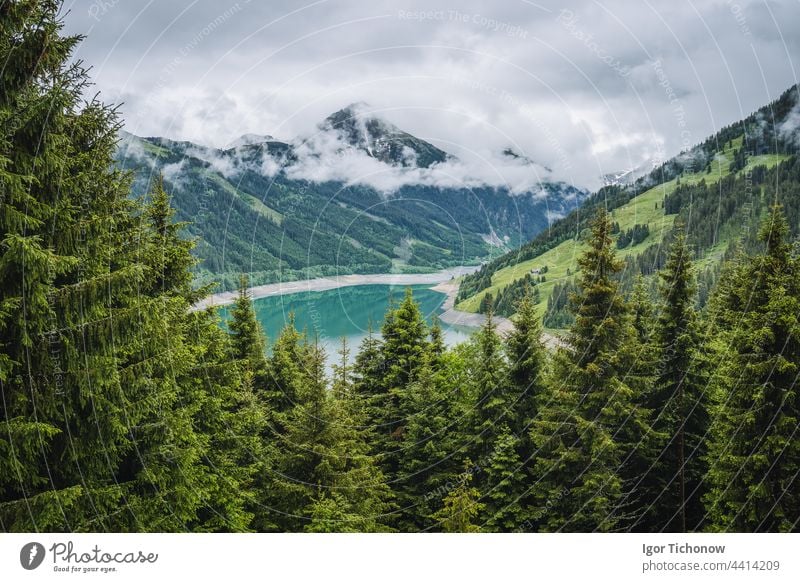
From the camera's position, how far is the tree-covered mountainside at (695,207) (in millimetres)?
111125

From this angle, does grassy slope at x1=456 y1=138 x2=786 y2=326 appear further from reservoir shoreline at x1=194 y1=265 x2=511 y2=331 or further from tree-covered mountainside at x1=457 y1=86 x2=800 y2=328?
reservoir shoreline at x1=194 y1=265 x2=511 y2=331

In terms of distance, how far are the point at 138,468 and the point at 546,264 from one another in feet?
407

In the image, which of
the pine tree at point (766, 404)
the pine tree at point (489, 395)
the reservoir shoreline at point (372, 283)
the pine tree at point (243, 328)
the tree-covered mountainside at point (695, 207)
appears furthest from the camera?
the tree-covered mountainside at point (695, 207)

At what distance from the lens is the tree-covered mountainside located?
11112cm

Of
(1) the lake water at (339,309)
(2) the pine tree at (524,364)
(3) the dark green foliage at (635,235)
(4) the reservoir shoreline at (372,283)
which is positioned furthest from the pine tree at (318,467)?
(3) the dark green foliage at (635,235)

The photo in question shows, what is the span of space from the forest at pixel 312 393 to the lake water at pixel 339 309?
57860 millimetres

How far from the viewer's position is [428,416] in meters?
21.1

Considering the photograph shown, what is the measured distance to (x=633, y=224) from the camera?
139 metres

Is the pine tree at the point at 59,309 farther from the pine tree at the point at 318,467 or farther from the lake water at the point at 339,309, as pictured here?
the lake water at the point at 339,309

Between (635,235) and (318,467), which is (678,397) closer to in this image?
(318,467)

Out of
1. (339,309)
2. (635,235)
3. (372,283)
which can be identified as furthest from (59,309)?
(372,283)

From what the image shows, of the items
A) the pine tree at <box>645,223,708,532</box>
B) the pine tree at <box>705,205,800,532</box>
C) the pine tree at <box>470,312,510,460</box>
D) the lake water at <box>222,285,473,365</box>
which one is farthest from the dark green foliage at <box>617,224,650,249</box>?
the pine tree at <box>705,205,800,532</box>

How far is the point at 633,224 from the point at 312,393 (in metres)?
135

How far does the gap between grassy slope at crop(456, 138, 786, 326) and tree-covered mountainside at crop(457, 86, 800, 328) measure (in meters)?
0.22
